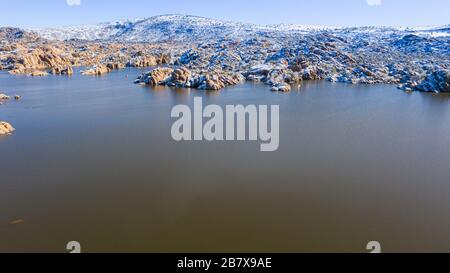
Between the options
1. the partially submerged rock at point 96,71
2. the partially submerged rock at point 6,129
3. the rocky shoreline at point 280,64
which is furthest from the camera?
the partially submerged rock at point 96,71

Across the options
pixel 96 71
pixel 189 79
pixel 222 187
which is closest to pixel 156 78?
pixel 189 79

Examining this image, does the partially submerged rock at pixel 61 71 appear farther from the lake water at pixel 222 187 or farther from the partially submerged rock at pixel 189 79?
the lake water at pixel 222 187

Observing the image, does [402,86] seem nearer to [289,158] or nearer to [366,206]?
[289,158]

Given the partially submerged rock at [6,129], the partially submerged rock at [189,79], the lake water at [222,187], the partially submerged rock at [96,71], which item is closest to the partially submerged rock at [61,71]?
the partially submerged rock at [96,71]

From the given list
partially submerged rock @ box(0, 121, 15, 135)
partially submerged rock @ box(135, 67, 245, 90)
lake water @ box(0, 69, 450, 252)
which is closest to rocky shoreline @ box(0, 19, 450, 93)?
partially submerged rock @ box(135, 67, 245, 90)

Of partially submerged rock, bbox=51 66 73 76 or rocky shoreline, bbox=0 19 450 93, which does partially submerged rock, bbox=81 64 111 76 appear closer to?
rocky shoreline, bbox=0 19 450 93

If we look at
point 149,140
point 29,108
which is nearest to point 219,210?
point 149,140
